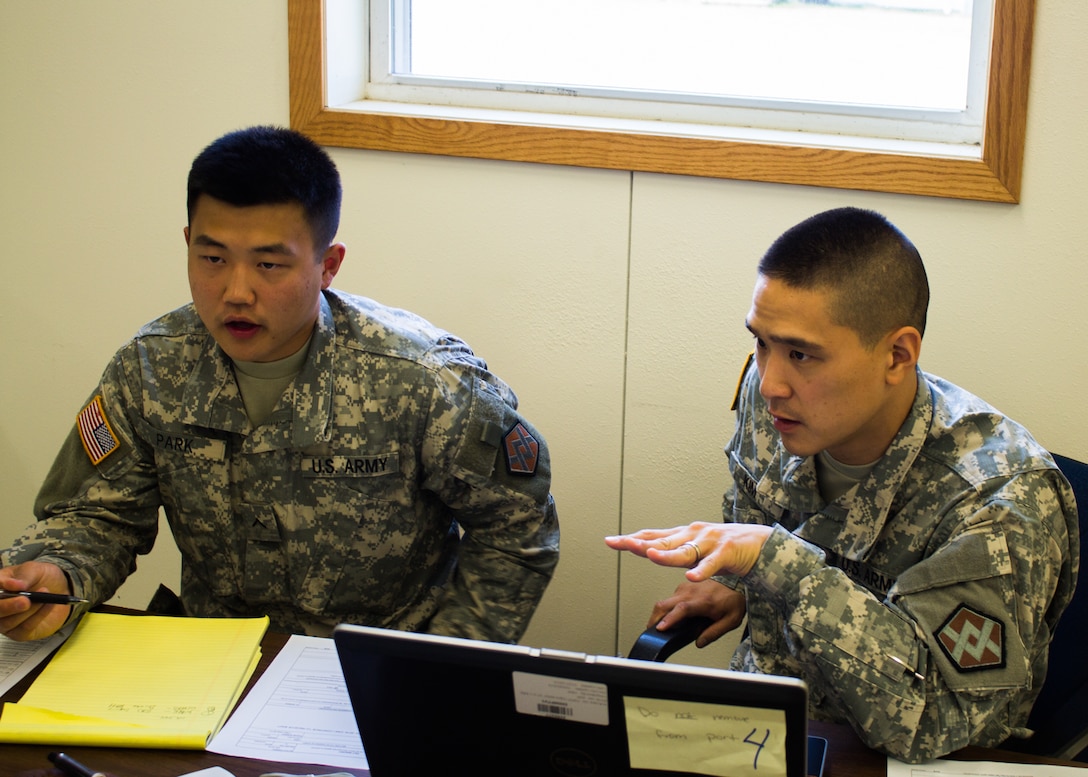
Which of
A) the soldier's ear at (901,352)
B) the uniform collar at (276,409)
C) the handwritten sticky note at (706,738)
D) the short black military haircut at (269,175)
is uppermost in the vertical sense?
the short black military haircut at (269,175)

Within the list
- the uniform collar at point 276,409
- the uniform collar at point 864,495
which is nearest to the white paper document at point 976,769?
the uniform collar at point 864,495

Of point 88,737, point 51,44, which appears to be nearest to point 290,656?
point 88,737

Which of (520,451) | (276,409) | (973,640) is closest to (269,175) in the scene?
(276,409)

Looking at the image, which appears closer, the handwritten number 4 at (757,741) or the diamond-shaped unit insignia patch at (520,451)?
the handwritten number 4 at (757,741)

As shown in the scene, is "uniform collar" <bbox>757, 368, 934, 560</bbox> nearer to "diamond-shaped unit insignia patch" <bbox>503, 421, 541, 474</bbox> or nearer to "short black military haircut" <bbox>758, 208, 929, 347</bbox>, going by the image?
"short black military haircut" <bbox>758, 208, 929, 347</bbox>

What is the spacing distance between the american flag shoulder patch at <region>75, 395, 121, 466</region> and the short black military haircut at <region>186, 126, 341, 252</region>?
0.36 metres

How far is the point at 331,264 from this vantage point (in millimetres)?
1696

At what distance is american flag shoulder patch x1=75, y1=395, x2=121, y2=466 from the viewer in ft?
5.46

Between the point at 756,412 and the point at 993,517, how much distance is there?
0.49 metres

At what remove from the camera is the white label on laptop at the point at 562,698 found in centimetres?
92

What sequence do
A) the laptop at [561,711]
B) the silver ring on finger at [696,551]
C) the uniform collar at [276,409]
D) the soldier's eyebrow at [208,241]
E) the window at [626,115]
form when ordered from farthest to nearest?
the window at [626,115] → the uniform collar at [276,409] → the soldier's eyebrow at [208,241] → the silver ring on finger at [696,551] → the laptop at [561,711]

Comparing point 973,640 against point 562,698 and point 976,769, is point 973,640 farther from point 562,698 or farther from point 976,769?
point 562,698

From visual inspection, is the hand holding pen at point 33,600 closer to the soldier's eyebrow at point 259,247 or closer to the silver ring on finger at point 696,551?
the soldier's eyebrow at point 259,247

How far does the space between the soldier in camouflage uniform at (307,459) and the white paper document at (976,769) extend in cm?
66
